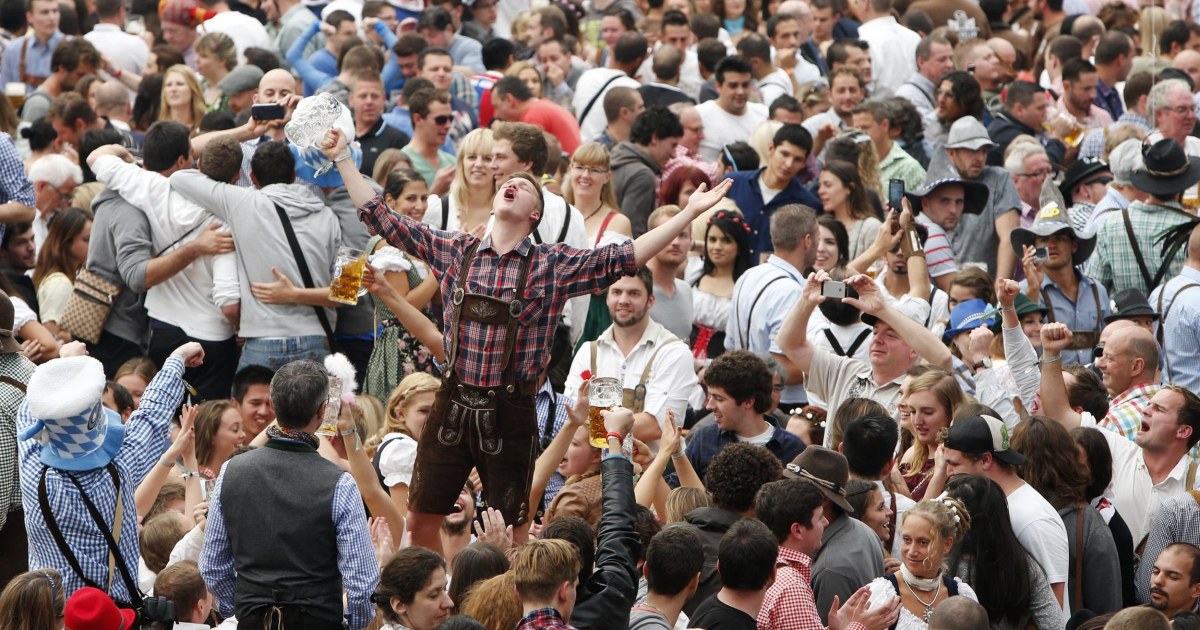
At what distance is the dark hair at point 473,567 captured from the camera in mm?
5332

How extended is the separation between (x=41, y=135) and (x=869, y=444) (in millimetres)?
6208

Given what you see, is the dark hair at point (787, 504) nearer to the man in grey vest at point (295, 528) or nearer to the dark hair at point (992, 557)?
the dark hair at point (992, 557)

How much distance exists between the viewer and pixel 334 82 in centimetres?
1148

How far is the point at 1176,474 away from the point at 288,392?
3940 mm

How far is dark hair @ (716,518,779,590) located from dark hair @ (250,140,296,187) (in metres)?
3.92

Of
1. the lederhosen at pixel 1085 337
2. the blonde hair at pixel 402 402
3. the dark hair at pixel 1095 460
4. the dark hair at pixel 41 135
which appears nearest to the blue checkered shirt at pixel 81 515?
the blonde hair at pixel 402 402

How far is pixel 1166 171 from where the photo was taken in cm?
933

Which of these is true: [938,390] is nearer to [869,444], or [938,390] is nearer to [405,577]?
[869,444]

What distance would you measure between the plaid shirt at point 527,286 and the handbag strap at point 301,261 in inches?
87.8

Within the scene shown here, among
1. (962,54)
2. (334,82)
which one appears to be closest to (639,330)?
(334,82)

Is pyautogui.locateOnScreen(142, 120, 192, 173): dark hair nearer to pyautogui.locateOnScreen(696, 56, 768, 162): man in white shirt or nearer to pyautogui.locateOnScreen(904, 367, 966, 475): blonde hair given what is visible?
pyautogui.locateOnScreen(696, 56, 768, 162): man in white shirt

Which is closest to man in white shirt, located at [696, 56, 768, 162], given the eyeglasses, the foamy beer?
the eyeglasses

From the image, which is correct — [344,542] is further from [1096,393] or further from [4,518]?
[1096,393]

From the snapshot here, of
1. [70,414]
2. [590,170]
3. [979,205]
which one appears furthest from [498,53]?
[70,414]
